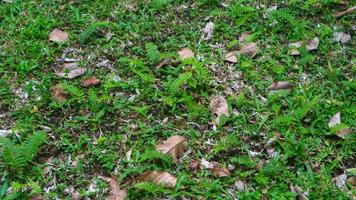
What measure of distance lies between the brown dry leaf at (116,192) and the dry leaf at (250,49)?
2.01m

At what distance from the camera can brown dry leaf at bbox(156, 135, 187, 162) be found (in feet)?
12.9

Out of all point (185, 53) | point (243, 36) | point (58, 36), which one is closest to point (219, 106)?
point (185, 53)

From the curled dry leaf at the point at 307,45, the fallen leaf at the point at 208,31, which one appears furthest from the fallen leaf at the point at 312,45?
the fallen leaf at the point at 208,31

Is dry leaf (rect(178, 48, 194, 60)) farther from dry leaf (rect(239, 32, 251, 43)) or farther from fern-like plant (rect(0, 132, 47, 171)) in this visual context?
fern-like plant (rect(0, 132, 47, 171))

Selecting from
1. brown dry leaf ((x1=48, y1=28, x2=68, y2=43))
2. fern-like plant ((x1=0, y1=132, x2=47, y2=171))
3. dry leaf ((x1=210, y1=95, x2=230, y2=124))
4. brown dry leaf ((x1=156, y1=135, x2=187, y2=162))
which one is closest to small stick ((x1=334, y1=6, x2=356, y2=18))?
dry leaf ((x1=210, y1=95, x2=230, y2=124))

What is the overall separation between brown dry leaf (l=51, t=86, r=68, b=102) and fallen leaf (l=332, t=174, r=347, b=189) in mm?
2423

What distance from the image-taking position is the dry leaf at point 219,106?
169 inches

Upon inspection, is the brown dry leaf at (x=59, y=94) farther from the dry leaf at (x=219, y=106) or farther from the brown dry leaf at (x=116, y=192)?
the dry leaf at (x=219, y=106)

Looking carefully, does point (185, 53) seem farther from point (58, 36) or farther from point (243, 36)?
point (58, 36)

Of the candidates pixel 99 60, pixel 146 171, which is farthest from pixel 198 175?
pixel 99 60

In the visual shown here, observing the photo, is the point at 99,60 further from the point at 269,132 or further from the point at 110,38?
the point at 269,132

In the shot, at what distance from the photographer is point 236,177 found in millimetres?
3826

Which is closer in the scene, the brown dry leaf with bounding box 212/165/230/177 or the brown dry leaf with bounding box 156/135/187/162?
the brown dry leaf with bounding box 212/165/230/177

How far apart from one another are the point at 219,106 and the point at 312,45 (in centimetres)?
135
